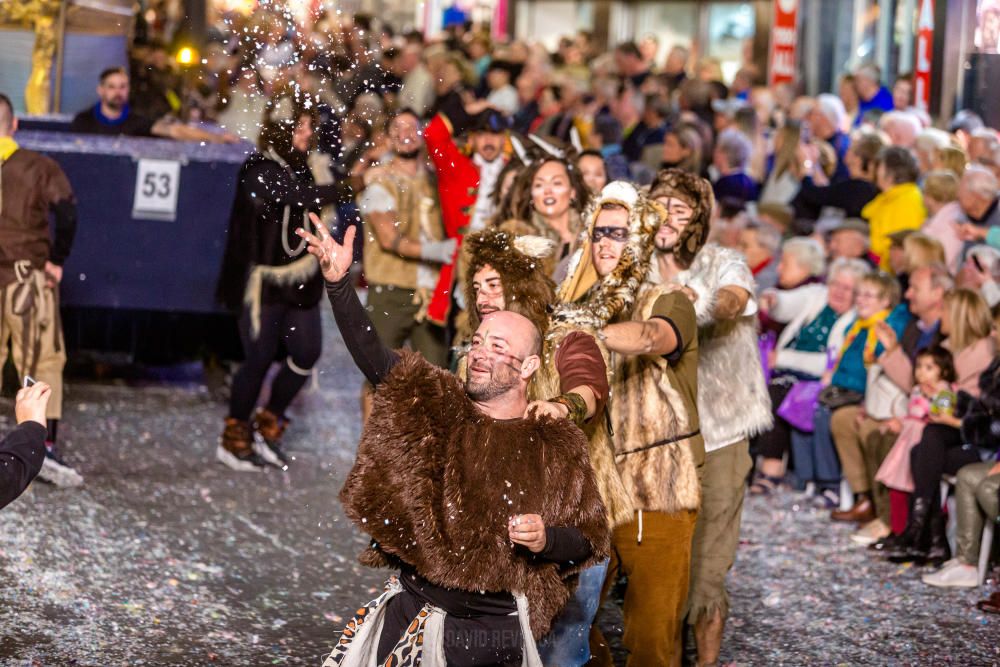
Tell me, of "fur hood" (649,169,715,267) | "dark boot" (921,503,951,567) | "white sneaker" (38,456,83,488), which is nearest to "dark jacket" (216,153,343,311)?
"white sneaker" (38,456,83,488)

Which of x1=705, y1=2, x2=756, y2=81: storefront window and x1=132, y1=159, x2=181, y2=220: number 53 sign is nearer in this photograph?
x1=132, y1=159, x2=181, y2=220: number 53 sign

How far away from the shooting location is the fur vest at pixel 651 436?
17.1ft

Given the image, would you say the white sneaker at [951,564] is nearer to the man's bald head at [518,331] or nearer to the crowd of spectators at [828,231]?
the crowd of spectators at [828,231]

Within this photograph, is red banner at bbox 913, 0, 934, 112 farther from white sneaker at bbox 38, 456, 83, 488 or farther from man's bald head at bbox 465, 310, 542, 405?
man's bald head at bbox 465, 310, 542, 405

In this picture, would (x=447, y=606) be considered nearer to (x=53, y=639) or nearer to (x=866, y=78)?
(x=53, y=639)

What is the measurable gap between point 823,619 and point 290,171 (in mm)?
3193

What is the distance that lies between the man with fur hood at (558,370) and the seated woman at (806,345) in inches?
166

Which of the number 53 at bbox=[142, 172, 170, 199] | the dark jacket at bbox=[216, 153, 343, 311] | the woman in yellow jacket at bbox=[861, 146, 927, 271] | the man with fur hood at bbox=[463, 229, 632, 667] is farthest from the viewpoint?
the number 53 at bbox=[142, 172, 170, 199]

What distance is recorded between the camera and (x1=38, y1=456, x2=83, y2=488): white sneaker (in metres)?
8.26

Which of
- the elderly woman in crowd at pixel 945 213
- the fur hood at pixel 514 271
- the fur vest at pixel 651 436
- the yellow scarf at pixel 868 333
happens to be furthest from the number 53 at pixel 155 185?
the fur vest at pixel 651 436

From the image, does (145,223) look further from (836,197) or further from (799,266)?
(836,197)

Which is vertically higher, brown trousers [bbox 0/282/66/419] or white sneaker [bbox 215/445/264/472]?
brown trousers [bbox 0/282/66/419]

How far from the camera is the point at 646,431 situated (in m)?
5.25

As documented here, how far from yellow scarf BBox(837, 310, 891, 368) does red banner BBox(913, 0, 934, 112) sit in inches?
219
